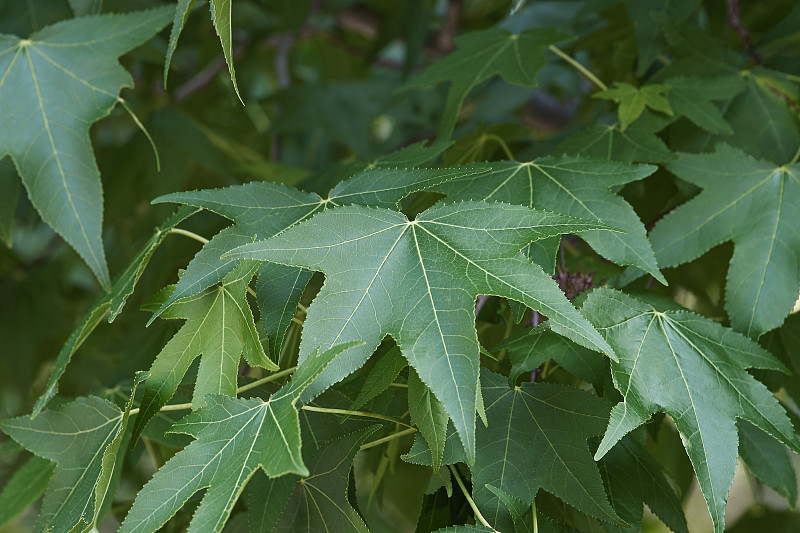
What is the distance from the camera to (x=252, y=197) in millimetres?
536

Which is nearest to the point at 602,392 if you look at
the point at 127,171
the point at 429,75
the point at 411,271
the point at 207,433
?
the point at 411,271

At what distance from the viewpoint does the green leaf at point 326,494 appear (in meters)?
0.49

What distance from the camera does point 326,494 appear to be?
1.65 ft

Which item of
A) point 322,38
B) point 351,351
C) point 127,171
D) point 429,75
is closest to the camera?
point 351,351

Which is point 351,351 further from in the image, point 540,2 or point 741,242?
point 540,2

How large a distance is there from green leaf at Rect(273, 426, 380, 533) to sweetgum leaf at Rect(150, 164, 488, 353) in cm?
A: 9

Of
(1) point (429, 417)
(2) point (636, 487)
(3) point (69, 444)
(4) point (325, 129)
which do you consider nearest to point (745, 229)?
(2) point (636, 487)

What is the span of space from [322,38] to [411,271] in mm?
1367

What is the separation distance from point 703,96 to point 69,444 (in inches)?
25.1

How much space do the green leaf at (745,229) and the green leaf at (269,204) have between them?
219 millimetres

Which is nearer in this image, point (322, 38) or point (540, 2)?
point (540, 2)

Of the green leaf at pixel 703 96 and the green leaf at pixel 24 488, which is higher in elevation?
the green leaf at pixel 703 96

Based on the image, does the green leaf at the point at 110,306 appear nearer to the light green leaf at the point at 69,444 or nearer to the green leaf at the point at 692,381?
the light green leaf at the point at 69,444

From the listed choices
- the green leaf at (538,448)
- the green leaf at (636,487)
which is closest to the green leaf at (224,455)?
the green leaf at (538,448)
